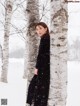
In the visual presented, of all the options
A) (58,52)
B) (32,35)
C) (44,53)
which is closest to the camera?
(58,52)

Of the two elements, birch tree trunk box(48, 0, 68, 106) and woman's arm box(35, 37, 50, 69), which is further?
woman's arm box(35, 37, 50, 69)

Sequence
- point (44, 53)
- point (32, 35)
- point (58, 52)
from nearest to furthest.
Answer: point (58, 52) → point (44, 53) → point (32, 35)

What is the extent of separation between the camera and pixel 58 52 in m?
7.59

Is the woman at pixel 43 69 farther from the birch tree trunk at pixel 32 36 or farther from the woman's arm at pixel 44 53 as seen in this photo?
the birch tree trunk at pixel 32 36

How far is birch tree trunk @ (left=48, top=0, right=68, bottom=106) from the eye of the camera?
7.61m

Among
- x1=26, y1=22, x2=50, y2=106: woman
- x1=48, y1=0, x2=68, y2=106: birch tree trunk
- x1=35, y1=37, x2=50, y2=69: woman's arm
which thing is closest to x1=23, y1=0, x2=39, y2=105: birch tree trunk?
x1=26, y1=22, x2=50, y2=106: woman

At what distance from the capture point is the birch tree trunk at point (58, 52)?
7.61 metres

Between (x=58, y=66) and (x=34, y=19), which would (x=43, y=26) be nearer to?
(x=58, y=66)

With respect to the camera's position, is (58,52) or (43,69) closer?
(58,52)

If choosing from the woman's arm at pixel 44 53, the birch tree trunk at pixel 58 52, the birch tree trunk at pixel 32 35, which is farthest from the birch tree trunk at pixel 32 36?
the birch tree trunk at pixel 58 52

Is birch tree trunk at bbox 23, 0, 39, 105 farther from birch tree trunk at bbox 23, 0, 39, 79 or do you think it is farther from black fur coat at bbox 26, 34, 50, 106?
black fur coat at bbox 26, 34, 50, 106

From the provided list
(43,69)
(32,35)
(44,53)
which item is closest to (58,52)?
(44,53)

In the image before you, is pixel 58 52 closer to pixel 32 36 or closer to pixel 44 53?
pixel 44 53

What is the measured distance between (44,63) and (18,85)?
1061 centimetres
